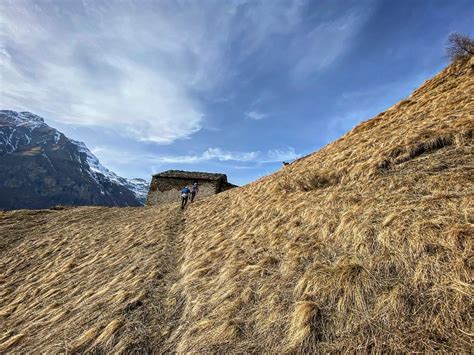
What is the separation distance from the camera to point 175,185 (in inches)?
1778

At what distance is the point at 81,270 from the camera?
437 inches

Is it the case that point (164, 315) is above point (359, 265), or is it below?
below

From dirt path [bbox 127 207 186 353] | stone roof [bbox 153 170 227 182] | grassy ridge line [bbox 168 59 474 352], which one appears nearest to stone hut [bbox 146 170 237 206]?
stone roof [bbox 153 170 227 182]

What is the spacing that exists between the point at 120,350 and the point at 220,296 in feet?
7.75

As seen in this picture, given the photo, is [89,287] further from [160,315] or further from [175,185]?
[175,185]

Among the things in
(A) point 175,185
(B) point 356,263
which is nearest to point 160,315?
(B) point 356,263

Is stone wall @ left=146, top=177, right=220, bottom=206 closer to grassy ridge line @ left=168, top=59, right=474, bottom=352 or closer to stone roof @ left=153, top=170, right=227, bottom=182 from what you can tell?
stone roof @ left=153, top=170, right=227, bottom=182

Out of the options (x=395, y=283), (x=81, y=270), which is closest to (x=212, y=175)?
(x=81, y=270)

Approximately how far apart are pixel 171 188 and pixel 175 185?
2.84 ft

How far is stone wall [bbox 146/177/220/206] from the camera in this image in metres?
44.6

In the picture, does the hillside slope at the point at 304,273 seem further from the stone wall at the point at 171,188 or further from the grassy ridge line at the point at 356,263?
the stone wall at the point at 171,188

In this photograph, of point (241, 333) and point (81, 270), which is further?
point (81, 270)

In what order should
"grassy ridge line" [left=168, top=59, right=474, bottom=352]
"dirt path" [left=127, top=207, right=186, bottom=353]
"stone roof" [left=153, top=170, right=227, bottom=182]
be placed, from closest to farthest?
"grassy ridge line" [left=168, top=59, right=474, bottom=352], "dirt path" [left=127, top=207, right=186, bottom=353], "stone roof" [left=153, top=170, right=227, bottom=182]

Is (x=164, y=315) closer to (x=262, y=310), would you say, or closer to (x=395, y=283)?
(x=262, y=310)
